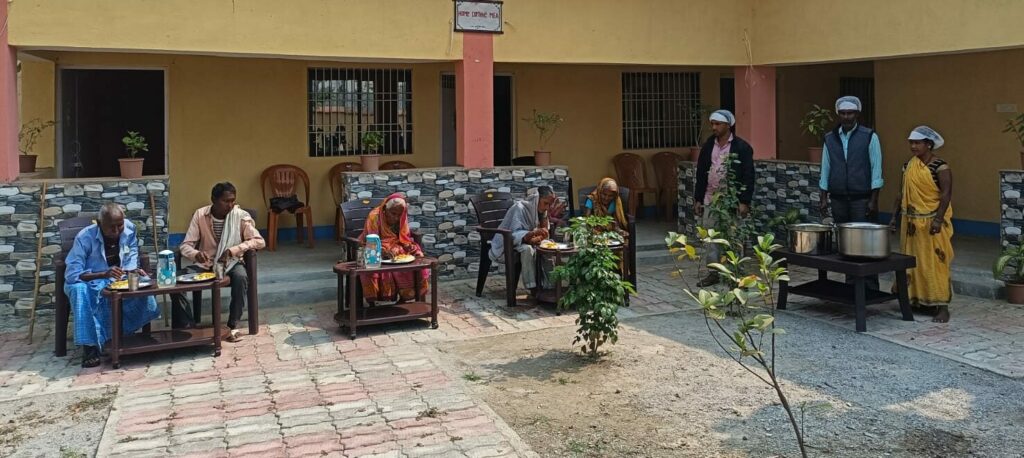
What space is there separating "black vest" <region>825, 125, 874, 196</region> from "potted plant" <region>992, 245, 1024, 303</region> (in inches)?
54.8

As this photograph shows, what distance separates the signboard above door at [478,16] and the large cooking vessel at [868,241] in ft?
14.3

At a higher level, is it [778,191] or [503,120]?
[503,120]

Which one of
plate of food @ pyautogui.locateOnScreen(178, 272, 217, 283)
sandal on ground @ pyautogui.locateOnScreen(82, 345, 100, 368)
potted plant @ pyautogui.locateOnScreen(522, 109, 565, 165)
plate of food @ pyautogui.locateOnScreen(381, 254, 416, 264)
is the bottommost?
sandal on ground @ pyautogui.locateOnScreen(82, 345, 100, 368)

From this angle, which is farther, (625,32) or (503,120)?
(503,120)

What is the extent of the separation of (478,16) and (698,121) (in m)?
5.42

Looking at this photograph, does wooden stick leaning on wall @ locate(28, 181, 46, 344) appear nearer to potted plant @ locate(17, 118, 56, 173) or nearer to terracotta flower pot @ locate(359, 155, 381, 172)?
potted plant @ locate(17, 118, 56, 173)

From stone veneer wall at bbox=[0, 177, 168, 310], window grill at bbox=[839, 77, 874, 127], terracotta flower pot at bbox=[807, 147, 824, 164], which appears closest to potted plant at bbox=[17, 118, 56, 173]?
stone veneer wall at bbox=[0, 177, 168, 310]

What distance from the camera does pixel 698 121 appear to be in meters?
13.2

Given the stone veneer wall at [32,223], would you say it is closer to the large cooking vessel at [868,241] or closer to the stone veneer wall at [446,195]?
the stone veneer wall at [446,195]

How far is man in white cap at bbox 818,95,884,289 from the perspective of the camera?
295 inches

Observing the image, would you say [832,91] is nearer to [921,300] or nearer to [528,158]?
[528,158]

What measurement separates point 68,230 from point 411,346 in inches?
115

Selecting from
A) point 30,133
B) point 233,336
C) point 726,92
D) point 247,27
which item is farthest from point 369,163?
point 726,92

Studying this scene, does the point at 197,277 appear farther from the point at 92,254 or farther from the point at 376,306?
the point at 376,306
